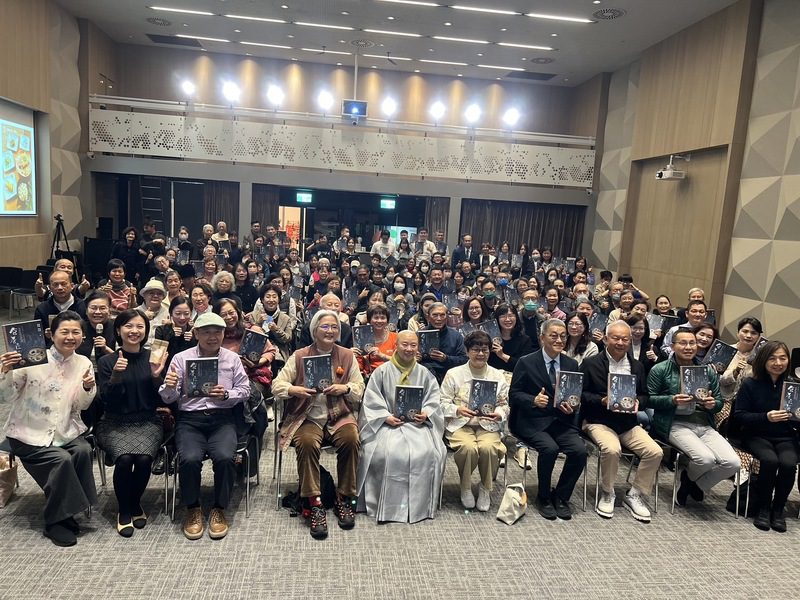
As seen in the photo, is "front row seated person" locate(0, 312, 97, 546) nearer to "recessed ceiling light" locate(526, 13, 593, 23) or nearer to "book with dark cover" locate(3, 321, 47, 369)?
"book with dark cover" locate(3, 321, 47, 369)

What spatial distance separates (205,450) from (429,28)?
1177 cm

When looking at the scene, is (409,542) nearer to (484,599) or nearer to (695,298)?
(484,599)

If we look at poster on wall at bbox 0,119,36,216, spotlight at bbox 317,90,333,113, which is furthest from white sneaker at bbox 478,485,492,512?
spotlight at bbox 317,90,333,113

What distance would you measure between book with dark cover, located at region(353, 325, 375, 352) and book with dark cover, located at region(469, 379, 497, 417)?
116 centimetres

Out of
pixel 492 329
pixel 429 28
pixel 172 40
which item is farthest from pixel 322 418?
pixel 172 40

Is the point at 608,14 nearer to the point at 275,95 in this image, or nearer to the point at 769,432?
the point at 275,95

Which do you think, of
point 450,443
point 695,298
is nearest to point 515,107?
point 695,298

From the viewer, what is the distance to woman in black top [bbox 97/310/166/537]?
339 cm

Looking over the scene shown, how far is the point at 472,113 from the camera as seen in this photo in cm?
1655

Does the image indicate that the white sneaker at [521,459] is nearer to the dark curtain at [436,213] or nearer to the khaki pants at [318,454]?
the khaki pants at [318,454]

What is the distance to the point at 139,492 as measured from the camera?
347 cm

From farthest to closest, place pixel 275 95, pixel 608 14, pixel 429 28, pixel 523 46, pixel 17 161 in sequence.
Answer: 1. pixel 275 95
2. pixel 523 46
3. pixel 429 28
4. pixel 608 14
5. pixel 17 161

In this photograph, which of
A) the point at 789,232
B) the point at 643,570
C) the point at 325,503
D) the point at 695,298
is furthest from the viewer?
the point at 789,232

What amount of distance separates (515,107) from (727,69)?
749 centimetres
